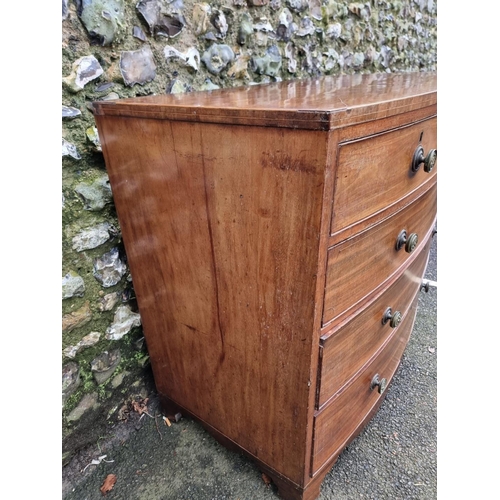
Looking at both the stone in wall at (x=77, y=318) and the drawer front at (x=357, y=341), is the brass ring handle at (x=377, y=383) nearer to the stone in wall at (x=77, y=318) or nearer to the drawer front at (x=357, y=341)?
the drawer front at (x=357, y=341)

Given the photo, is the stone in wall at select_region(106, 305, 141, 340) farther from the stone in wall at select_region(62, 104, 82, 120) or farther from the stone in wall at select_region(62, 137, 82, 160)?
the stone in wall at select_region(62, 104, 82, 120)

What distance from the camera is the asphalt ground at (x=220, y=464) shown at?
1.20 m

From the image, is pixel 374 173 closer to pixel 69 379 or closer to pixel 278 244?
pixel 278 244

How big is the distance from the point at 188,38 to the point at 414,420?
5.22 ft

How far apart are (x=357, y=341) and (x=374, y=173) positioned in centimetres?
45

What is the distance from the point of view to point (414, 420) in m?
1.43

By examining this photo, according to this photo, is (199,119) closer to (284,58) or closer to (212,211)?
(212,211)

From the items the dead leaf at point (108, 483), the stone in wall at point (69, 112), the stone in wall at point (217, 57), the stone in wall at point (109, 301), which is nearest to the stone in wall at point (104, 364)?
the stone in wall at point (109, 301)

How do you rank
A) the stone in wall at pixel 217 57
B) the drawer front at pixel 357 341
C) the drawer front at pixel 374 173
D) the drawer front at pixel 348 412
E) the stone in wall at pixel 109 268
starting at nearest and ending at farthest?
the drawer front at pixel 374 173, the drawer front at pixel 357 341, the drawer front at pixel 348 412, the stone in wall at pixel 109 268, the stone in wall at pixel 217 57

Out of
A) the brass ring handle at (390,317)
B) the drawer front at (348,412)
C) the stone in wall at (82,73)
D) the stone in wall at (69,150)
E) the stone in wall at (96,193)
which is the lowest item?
the drawer front at (348,412)

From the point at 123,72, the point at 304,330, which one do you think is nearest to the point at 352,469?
the point at 304,330

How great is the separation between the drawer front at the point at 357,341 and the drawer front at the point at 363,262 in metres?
0.06

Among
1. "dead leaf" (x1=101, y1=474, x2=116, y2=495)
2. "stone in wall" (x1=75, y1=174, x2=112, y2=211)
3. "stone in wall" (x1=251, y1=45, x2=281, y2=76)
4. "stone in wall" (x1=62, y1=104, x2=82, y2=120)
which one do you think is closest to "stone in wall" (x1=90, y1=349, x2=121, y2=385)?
"dead leaf" (x1=101, y1=474, x2=116, y2=495)

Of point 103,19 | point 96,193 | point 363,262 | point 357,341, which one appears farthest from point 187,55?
point 357,341
